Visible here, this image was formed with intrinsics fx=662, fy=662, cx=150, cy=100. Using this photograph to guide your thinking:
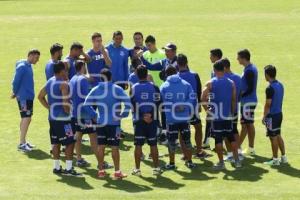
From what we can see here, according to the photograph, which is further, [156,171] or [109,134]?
[156,171]

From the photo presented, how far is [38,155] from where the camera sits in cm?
1503

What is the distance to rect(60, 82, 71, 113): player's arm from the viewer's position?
42.6 ft

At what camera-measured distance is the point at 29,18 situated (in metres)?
42.0

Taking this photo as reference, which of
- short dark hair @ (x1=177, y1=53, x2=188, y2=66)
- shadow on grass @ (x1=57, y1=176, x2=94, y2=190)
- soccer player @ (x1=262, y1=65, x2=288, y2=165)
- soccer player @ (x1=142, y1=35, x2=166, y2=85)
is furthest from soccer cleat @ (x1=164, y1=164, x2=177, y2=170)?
soccer player @ (x1=142, y1=35, x2=166, y2=85)

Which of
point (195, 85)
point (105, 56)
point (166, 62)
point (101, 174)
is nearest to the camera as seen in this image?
point (101, 174)

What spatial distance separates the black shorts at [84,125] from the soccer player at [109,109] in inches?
29.2

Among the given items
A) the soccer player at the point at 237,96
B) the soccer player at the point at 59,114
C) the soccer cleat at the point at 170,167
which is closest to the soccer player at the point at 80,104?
the soccer player at the point at 59,114

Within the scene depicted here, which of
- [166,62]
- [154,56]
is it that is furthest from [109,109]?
[154,56]

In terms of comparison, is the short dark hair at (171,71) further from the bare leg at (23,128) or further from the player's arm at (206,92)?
the bare leg at (23,128)

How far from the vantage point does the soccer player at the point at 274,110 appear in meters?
13.5

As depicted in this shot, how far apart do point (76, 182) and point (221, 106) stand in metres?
3.34

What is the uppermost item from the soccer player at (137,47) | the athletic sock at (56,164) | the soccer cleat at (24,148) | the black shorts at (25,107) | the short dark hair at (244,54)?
the soccer player at (137,47)

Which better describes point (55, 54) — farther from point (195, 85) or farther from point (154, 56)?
point (195, 85)

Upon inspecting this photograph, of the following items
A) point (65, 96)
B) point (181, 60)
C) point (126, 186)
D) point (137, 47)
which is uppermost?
point (137, 47)
